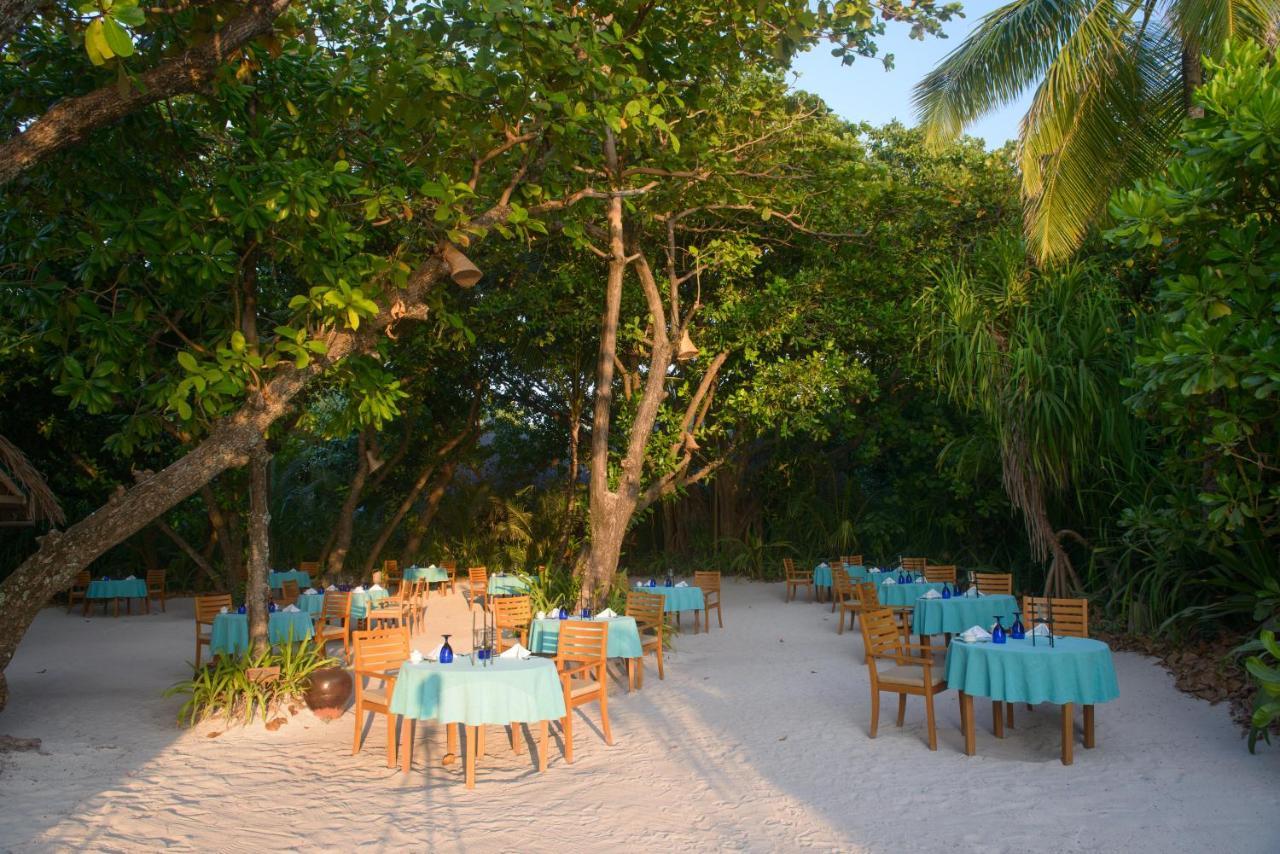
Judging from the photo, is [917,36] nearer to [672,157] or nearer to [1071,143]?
[672,157]

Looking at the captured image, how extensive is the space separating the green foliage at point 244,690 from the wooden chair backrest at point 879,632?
4225mm

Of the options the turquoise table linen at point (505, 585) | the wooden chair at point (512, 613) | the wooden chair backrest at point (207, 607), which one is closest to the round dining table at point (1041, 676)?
the wooden chair at point (512, 613)

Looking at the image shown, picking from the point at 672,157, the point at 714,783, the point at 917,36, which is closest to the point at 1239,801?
the point at 714,783

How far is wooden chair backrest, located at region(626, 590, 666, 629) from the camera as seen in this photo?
9.39 metres

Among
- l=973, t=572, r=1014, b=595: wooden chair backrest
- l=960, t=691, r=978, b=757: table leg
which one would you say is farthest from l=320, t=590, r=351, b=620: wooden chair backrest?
l=973, t=572, r=1014, b=595: wooden chair backrest

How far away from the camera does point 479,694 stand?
5.43 metres

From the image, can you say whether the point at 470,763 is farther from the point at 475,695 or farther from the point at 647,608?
the point at 647,608

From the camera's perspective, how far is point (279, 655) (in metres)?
7.59

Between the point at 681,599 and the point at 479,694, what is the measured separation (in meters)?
6.39

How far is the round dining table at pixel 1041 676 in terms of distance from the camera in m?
5.54

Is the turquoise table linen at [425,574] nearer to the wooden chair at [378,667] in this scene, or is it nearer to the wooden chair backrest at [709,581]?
the wooden chair backrest at [709,581]

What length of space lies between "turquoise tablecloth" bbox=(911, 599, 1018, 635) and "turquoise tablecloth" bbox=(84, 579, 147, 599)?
1181 cm

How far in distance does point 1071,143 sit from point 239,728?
944 centimetres

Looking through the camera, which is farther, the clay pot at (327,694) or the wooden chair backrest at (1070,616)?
the wooden chair backrest at (1070,616)
